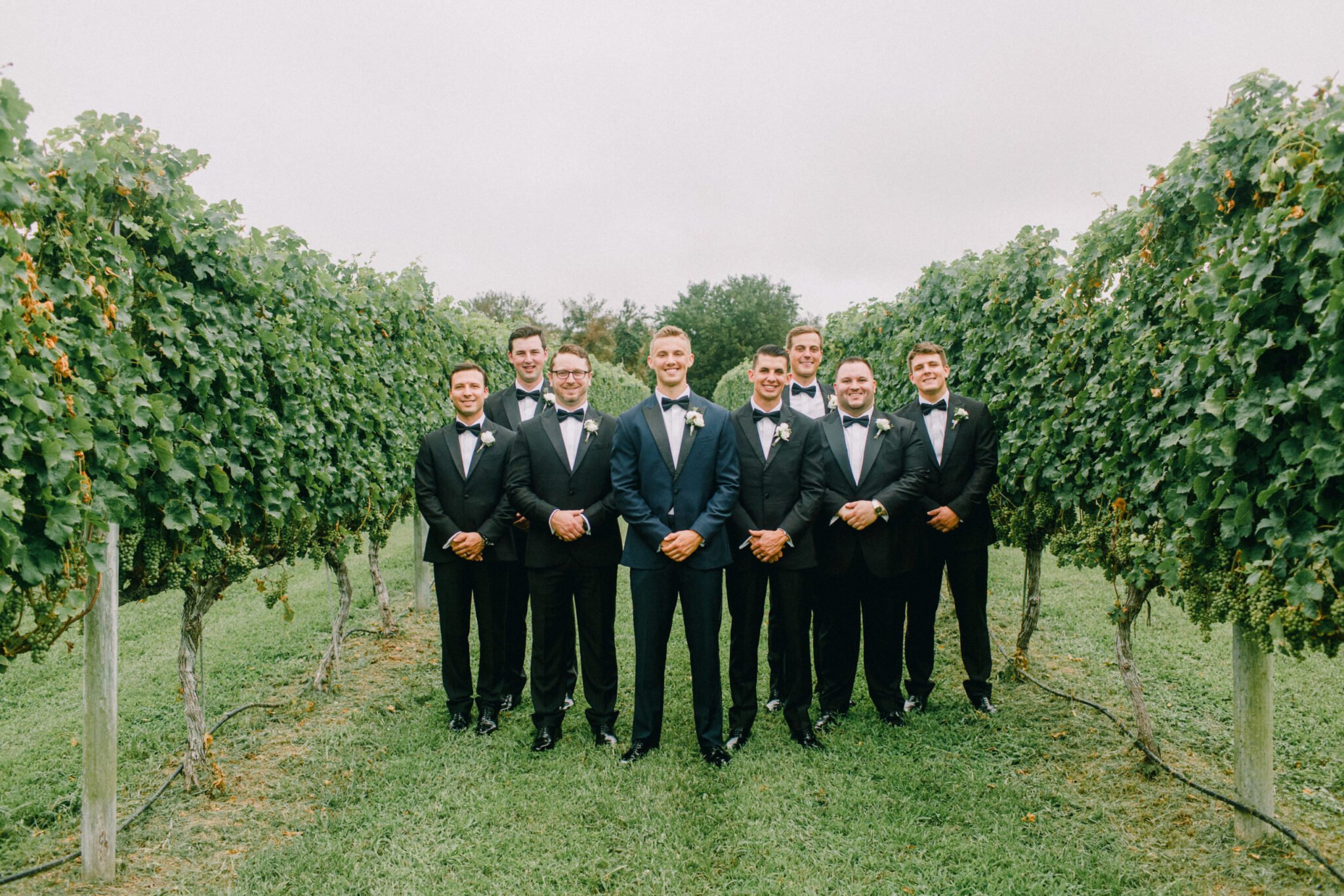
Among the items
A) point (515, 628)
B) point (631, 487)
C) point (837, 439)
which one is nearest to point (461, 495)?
point (515, 628)

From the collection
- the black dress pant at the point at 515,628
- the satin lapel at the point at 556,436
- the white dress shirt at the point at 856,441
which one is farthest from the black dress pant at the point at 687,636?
the white dress shirt at the point at 856,441

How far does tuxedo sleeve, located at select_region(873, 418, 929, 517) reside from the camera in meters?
5.23

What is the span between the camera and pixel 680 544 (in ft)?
15.2

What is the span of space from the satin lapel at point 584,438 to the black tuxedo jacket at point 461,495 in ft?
2.12

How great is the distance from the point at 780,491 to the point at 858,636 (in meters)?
1.29

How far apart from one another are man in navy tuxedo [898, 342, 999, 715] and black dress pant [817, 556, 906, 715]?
9.0 inches

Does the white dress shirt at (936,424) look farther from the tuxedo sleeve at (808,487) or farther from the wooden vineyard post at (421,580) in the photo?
the wooden vineyard post at (421,580)

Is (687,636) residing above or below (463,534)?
below

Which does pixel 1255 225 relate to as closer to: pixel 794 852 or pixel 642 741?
pixel 794 852

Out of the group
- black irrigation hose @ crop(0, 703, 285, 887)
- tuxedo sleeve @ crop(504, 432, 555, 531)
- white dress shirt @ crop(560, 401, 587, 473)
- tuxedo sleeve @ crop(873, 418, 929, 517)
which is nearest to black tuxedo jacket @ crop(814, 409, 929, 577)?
tuxedo sleeve @ crop(873, 418, 929, 517)

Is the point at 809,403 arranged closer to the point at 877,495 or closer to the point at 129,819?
the point at 877,495

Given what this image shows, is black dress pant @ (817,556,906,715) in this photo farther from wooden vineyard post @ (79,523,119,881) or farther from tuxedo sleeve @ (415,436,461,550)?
wooden vineyard post @ (79,523,119,881)

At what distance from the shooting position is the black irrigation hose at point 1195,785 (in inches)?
137

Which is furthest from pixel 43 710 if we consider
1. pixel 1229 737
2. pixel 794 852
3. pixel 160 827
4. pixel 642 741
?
pixel 1229 737
